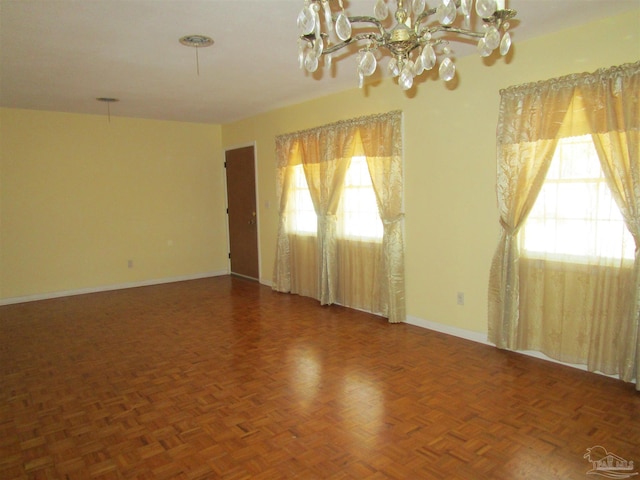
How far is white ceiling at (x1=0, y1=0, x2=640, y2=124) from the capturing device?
2691 millimetres

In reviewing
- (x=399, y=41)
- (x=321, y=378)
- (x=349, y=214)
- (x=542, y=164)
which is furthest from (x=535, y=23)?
(x=321, y=378)

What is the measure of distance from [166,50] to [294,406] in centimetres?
290

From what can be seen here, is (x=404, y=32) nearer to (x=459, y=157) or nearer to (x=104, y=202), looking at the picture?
(x=459, y=157)

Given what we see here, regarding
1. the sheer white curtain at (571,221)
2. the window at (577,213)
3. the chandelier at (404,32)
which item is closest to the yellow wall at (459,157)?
the sheer white curtain at (571,221)

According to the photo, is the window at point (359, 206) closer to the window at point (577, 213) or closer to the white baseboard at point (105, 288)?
the window at point (577, 213)

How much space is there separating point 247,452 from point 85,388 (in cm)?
154

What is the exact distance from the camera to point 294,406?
2760mm

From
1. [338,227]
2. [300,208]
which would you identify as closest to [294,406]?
[338,227]

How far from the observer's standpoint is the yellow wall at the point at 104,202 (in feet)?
18.3

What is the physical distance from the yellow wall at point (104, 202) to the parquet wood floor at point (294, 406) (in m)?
1.66

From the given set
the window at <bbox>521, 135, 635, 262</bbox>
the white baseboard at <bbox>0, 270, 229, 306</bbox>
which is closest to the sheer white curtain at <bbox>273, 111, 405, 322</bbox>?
the window at <bbox>521, 135, 635, 262</bbox>

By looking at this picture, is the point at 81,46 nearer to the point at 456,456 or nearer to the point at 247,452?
the point at 247,452

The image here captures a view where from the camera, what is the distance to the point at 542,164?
3.20 metres

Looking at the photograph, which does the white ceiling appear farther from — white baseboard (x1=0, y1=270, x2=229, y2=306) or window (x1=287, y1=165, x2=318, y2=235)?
white baseboard (x1=0, y1=270, x2=229, y2=306)
